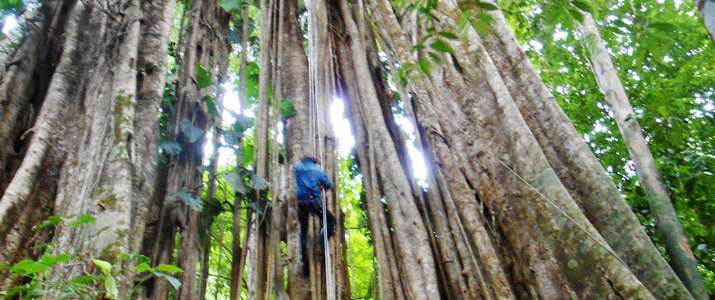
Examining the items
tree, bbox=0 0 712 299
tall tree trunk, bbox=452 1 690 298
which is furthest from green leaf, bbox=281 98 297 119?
tall tree trunk, bbox=452 1 690 298

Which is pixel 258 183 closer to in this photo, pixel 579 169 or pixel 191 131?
pixel 191 131

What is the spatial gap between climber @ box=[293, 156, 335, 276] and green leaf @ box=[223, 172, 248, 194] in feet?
0.83

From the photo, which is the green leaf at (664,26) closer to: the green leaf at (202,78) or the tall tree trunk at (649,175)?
the tall tree trunk at (649,175)

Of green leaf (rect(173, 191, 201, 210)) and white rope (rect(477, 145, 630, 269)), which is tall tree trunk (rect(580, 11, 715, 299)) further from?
green leaf (rect(173, 191, 201, 210))

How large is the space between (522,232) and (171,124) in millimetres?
1792

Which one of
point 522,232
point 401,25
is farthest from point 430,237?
point 401,25

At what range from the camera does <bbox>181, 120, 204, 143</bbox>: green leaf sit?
302 cm

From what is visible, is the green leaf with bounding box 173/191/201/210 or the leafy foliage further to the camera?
the leafy foliage

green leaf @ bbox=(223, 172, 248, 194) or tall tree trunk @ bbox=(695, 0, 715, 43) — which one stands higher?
green leaf @ bbox=(223, 172, 248, 194)

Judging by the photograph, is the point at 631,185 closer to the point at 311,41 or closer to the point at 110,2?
the point at 311,41

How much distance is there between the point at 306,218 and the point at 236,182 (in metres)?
0.38

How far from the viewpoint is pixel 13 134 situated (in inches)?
107

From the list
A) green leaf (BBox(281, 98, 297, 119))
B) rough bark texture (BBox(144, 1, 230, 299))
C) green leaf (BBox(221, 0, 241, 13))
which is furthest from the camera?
green leaf (BBox(221, 0, 241, 13))

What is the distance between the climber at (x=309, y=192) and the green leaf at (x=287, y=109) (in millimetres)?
593
